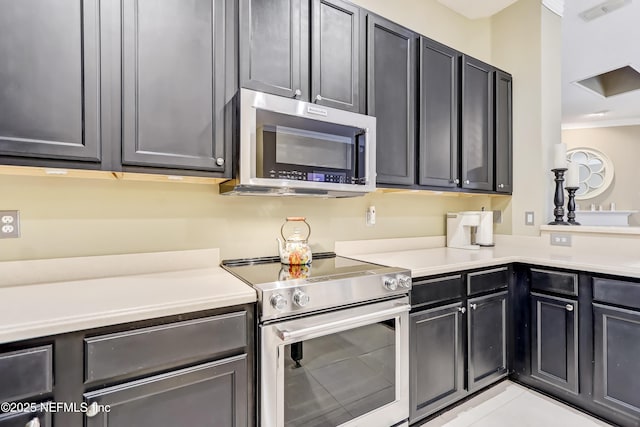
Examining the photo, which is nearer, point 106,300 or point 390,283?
point 106,300

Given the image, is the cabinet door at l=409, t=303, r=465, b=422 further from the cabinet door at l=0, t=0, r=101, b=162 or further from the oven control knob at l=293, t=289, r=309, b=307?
the cabinet door at l=0, t=0, r=101, b=162

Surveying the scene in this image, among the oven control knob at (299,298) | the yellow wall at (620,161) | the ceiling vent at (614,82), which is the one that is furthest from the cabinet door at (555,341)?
the yellow wall at (620,161)

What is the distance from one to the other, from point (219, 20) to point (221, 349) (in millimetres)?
1423

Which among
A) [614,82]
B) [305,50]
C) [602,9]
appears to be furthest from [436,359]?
[614,82]

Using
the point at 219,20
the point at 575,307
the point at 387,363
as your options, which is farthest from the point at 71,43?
the point at 575,307

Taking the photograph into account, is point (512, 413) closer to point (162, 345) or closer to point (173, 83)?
point (162, 345)

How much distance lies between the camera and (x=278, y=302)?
1.23m

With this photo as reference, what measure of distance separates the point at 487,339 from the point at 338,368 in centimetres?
114

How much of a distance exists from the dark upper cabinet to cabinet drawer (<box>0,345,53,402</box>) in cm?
127

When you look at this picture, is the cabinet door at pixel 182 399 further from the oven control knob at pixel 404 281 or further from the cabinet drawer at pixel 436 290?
the cabinet drawer at pixel 436 290

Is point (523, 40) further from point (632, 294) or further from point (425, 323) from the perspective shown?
point (425, 323)

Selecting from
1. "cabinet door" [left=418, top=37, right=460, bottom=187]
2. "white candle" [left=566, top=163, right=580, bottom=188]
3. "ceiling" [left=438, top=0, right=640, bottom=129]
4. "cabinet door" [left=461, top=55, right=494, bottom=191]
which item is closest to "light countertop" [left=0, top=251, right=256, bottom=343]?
"cabinet door" [left=418, top=37, right=460, bottom=187]

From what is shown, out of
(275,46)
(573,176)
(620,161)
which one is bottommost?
(573,176)

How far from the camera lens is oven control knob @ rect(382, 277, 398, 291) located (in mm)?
1530
